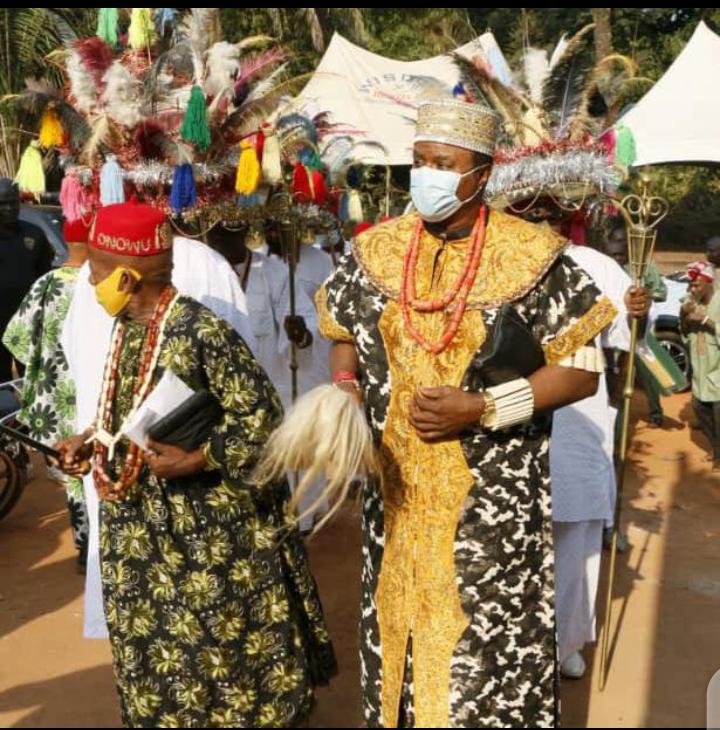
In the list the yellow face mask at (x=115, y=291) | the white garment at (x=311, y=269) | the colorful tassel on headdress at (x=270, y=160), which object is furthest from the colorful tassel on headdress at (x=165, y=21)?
the yellow face mask at (x=115, y=291)

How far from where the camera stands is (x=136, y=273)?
11.1ft

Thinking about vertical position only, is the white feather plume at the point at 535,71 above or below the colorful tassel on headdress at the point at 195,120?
above

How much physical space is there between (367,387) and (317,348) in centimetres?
408

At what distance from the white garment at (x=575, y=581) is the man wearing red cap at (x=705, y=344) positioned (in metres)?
4.86

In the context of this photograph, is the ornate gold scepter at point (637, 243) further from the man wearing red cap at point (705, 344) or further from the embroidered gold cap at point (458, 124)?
the man wearing red cap at point (705, 344)

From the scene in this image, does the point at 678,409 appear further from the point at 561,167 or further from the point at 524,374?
the point at 524,374

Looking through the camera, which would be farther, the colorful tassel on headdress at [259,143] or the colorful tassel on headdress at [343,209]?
the colorful tassel on headdress at [343,209]

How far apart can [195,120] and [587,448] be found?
2647 millimetres

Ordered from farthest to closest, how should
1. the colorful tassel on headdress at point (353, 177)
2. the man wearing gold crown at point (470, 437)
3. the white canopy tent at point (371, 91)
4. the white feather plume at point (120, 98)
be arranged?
the white canopy tent at point (371, 91) < the colorful tassel on headdress at point (353, 177) < the white feather plume at point (120, 98) < the man wearing gold crown at point (470, 437)

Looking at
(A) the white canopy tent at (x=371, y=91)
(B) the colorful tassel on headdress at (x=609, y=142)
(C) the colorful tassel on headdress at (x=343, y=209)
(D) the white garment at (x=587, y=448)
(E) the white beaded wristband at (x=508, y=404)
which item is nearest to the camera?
(E) the white beaded wristband at (x=508, y=404)

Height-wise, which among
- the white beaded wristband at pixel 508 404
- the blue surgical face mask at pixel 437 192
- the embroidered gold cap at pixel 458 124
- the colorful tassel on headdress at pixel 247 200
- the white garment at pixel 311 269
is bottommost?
the white garment at pixel 311 269

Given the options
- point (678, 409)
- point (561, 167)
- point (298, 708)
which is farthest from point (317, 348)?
point (678, 409)

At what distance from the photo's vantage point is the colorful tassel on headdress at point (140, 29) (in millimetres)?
5965

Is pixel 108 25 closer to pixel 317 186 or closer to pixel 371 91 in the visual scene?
pixel 317 186
